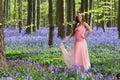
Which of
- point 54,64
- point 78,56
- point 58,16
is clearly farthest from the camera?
point 58,16

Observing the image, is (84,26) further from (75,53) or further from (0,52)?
(0,52)

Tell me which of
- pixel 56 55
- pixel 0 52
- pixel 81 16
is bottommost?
pixel 56 55

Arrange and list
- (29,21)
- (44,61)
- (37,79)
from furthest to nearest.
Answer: (29,21) < (44,61) < (37,79)

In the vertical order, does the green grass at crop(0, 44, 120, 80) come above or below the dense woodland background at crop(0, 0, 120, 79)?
below

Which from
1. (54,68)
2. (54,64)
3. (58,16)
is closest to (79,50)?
(54,68)

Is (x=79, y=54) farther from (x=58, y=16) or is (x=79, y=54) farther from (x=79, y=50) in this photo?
(x=58, y=16)

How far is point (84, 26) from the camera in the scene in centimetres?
1082

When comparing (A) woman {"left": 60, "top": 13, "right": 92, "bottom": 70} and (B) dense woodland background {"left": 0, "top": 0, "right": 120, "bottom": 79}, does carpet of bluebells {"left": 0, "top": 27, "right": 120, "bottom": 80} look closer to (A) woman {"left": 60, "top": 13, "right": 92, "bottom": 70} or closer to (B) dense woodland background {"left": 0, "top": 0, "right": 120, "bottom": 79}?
(A) woman {"left": 60, "top": 13, "right": 92, "bottom": 70}

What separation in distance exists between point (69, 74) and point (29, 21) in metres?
23.7

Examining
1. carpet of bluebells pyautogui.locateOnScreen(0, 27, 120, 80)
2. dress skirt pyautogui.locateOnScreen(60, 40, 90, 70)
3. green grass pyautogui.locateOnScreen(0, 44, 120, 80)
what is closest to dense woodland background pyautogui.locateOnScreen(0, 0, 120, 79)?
green grass pyautogui.locateOnScreen(0, 44, 120, 80)

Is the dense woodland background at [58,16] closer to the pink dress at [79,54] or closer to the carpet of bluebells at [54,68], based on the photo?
the carpet of bluebells at [54,68]

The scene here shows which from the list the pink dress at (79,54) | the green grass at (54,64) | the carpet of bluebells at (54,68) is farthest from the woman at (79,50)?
the green grass at (54,64)

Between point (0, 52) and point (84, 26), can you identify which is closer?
point (0, 52)

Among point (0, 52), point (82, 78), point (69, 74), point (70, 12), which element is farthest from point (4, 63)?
point (70, 12)
